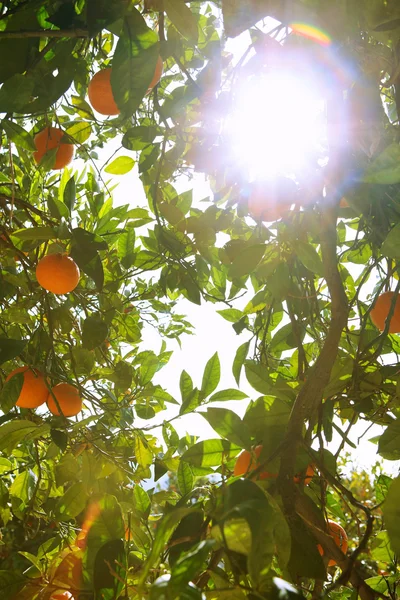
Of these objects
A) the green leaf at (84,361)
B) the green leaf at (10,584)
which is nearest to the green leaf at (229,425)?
the green leaf at (10,584)

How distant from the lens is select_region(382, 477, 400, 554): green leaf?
511 mm

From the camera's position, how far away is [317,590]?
59cm

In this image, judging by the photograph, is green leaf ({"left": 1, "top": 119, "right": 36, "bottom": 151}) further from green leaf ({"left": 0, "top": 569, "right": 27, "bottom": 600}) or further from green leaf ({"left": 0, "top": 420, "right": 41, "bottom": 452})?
green leaf ({"left": 0, "top": 569, "right": 27, "bottom": 600})

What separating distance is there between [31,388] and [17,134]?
0.58 m

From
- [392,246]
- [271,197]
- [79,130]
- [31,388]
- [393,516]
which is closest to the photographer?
[393,516]

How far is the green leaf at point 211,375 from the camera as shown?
111 cm

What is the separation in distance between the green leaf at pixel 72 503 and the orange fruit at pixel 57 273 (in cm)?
44

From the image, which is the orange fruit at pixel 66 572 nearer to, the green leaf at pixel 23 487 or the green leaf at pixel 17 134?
the green leaf at pixel 23 487

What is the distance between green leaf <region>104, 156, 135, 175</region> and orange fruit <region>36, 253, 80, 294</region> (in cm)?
28

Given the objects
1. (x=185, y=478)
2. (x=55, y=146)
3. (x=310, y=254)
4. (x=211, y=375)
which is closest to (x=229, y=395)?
(x=211, y=375)

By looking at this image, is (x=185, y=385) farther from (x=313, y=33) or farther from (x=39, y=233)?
(x=313, y=33)

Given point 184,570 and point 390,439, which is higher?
point 390,439

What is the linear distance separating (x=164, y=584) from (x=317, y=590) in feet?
0.93

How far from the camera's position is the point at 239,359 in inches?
48.3
